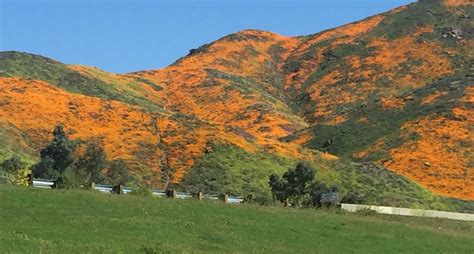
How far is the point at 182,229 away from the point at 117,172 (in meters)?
38.6

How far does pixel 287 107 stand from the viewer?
14612 cm

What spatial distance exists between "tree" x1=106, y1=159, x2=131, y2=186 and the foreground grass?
2499 cm

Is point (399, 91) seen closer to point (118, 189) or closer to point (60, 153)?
point (60, 153)

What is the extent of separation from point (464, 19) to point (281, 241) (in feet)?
485

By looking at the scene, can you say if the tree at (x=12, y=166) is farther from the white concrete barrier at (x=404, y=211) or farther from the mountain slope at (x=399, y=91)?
the mountain slope at (x=399, y=91)

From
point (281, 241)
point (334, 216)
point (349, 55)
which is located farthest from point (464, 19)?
point (281, 241)

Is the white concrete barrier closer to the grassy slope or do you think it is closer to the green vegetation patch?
the grassy slope

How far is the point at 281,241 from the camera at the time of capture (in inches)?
1112

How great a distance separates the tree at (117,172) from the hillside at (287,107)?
1992 mm

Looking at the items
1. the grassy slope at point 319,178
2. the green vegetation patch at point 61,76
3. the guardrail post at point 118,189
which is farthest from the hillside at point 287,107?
the guardrail post at point 118,189

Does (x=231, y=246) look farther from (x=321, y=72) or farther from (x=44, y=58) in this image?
(x=321, y=72)

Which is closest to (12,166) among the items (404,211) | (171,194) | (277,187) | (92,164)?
(92,164)

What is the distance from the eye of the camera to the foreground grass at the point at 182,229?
2236 centimetres

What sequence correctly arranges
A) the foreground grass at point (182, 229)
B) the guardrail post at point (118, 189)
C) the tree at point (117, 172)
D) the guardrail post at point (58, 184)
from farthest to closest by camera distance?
1. the tree at point (117, 172)
2. the guardrail post at point (118, 189)
3. the guardrail post at point (58, 184)
4. the foreground grass at point (182, 229)
